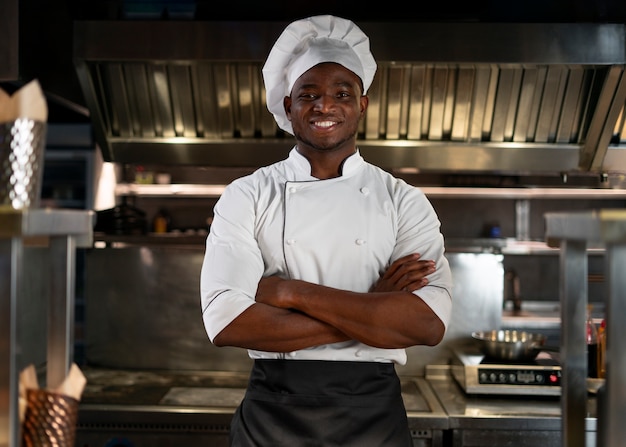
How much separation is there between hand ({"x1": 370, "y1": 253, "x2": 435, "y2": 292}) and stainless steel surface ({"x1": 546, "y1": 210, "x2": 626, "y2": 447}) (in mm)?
589

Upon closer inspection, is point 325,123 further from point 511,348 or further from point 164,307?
point 164,307

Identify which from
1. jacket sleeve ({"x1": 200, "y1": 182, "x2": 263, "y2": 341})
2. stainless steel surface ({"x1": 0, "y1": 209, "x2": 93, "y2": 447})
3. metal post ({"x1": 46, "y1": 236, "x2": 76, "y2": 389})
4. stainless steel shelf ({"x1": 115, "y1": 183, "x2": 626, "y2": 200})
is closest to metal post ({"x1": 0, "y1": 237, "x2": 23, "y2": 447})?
stainless steel surface ({"x1": 0, "y1": 209, "x2": 93, "y2": 447})

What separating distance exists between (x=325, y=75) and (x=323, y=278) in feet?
1.78

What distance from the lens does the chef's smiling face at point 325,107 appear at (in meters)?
1.81

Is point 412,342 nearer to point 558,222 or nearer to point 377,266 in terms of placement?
point 377,266

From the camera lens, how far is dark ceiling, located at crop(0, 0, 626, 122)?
310 centimetres

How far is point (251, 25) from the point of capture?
121 inches

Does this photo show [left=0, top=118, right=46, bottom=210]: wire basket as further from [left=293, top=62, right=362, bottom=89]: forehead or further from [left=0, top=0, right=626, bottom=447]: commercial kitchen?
[left=0, top=0, right=626, bottom=447]: commercial kitchen

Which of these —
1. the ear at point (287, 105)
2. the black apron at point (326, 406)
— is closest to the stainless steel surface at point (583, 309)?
the black apron at point (326, 406)

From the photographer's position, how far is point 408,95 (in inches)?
132

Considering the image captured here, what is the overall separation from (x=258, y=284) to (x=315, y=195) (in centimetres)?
29

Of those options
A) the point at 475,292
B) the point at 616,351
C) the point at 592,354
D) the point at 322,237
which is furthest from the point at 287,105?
the point at 475,292

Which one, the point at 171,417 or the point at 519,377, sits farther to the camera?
the point at 519,377

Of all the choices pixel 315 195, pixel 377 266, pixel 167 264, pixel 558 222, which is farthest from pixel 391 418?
pixel 167 264
